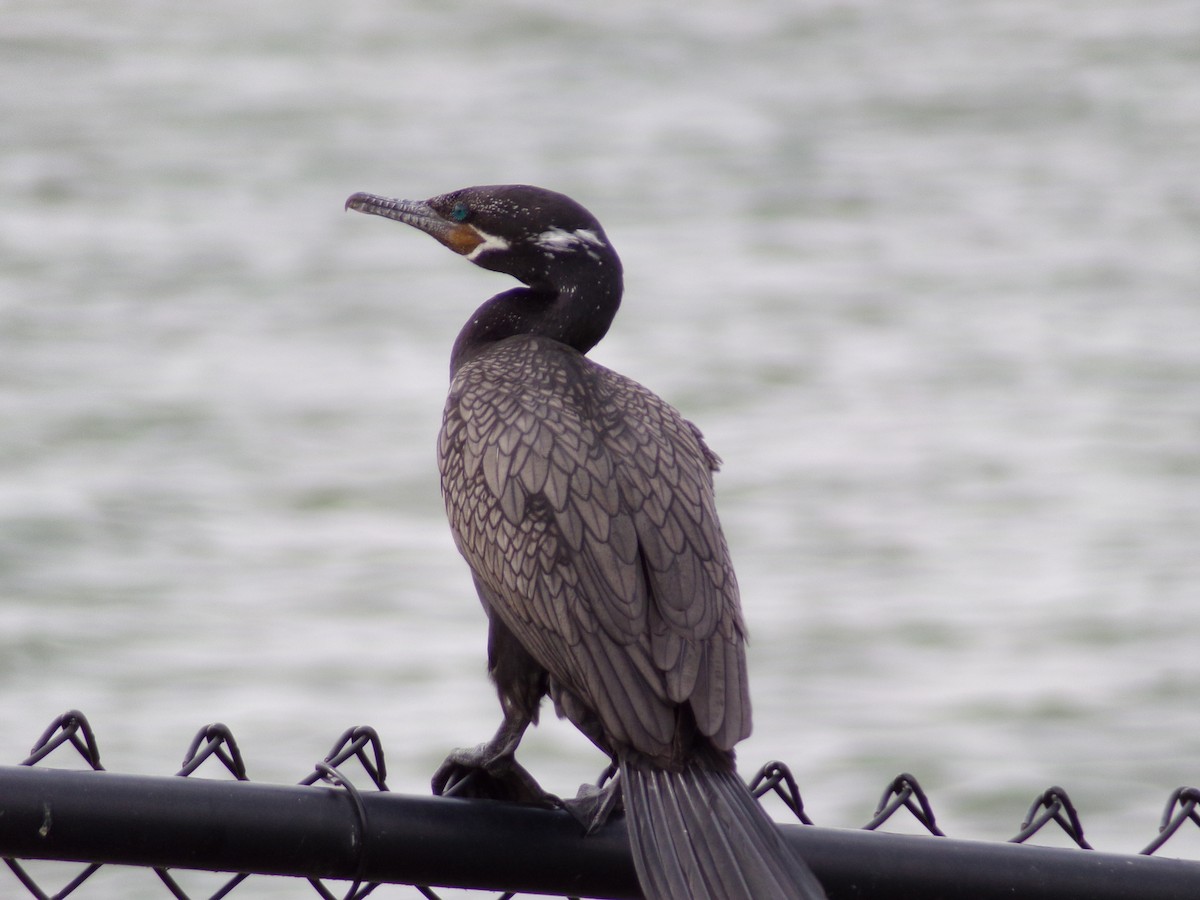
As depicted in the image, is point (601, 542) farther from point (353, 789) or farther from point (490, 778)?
point (353, 789)

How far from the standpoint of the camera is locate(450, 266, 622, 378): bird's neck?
10.9 feet

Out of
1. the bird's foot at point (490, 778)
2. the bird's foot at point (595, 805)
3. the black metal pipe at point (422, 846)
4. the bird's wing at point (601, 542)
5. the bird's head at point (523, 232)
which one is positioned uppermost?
the bird's head at point (523, 232)

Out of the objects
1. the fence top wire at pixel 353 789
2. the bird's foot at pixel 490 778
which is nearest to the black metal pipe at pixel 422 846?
the fence top wire at pixel 353 789

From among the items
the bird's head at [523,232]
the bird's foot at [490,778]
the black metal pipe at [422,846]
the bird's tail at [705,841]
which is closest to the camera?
the black metal pipe at [422,846]

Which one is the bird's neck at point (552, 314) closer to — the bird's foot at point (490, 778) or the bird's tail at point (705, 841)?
the bird's foot at point (490, 778)

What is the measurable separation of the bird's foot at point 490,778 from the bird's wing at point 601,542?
0.13 m

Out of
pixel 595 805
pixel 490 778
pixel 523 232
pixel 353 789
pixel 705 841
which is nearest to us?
pixel 353 789

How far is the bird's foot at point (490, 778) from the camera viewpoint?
2662 millimetres

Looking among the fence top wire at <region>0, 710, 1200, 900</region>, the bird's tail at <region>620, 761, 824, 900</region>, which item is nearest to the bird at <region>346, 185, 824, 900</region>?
the bird's tail at <region>620, 761, 824, 900</region>

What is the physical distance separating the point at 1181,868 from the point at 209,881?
5.34 m

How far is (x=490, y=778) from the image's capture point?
2.75m

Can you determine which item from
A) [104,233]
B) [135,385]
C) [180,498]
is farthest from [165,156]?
[180,498]

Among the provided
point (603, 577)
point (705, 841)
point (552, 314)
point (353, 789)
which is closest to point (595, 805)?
point (705, 841)

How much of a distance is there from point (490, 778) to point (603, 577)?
1.05 ft
